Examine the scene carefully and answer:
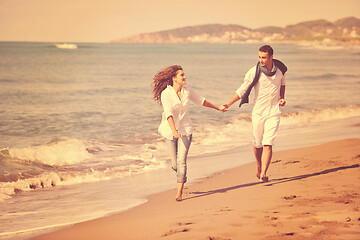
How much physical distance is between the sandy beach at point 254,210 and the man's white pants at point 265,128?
2.02 ft

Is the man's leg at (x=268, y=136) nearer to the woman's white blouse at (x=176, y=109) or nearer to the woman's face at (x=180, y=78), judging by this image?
the woman's white blouse at (x=176, y=109)

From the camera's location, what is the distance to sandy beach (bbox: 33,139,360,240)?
427 cm

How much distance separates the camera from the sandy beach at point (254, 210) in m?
4.27

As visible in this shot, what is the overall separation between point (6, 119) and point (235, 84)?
59.7ft

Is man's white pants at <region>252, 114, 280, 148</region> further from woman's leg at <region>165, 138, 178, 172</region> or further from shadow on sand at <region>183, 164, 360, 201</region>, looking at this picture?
woman's leg at <region>165, 138, 178, 172</region>

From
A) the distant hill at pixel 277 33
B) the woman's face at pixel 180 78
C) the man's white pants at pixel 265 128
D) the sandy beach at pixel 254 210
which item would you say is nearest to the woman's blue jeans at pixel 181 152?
the sandy beach at pixel 254 210

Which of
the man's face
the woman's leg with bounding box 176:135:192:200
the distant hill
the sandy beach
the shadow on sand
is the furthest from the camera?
the distant hill

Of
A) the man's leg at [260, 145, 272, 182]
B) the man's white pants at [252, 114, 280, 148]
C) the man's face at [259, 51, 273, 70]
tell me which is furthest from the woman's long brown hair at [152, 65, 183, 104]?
the man's leg at [260, 145, 272, 182]

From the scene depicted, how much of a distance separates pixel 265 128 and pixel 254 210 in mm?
1946

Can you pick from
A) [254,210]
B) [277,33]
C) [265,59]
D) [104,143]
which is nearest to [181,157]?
[254,210]

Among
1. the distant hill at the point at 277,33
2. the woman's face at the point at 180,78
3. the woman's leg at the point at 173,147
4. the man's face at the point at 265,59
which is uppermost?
the distant hill at the point at 277,33

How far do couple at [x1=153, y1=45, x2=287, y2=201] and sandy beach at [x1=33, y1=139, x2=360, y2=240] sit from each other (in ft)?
1.52

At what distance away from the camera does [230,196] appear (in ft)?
20.2

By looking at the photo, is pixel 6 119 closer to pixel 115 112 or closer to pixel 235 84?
pixel 115 112
